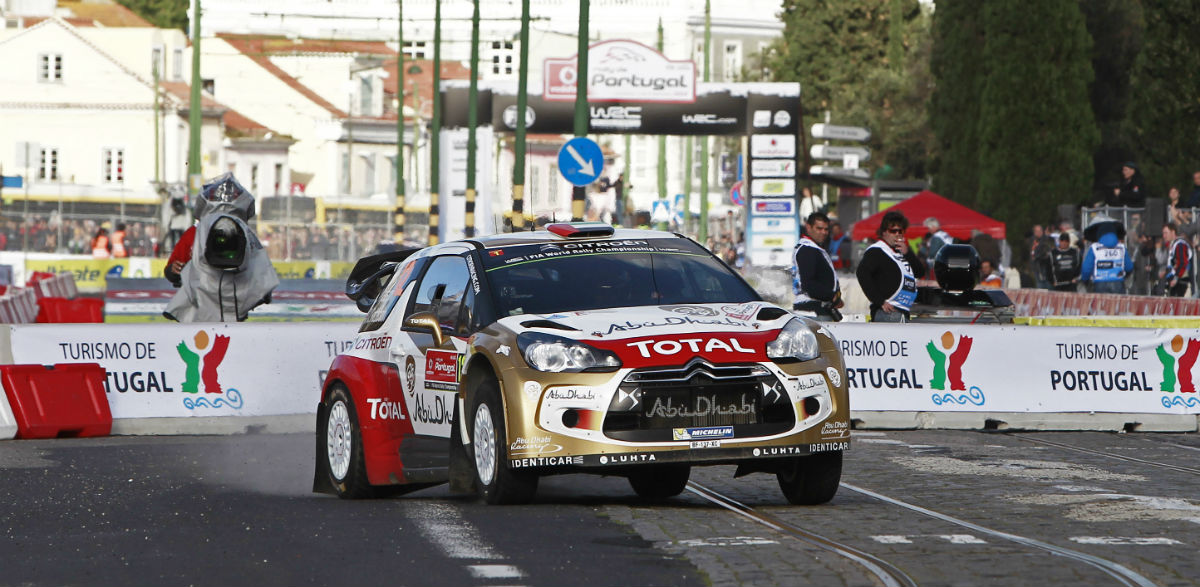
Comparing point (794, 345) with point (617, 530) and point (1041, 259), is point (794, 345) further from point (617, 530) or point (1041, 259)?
point (1041, 259)

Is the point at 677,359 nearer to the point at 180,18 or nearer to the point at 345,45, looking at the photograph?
the point at 345,45

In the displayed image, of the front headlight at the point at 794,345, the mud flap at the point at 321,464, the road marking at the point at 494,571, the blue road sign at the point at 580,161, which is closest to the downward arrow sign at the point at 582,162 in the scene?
the blue road sign at the point at 580,161

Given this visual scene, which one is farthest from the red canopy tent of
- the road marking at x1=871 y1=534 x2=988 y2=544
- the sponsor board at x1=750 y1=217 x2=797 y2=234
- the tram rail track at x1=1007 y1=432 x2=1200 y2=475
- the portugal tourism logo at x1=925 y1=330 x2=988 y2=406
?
the road marking at x1=871 y1=534 x2=988 y2=544

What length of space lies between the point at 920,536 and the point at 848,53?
7643 cm

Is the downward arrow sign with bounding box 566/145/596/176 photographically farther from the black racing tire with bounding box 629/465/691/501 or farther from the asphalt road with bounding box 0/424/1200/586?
the black racing tire with bounding box 629/465/691/501

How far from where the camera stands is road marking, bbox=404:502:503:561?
349 inches

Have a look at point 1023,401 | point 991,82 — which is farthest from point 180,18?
point 1023,401

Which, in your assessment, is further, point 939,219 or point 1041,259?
point 939,219

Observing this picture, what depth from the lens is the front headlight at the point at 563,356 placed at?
997 cm

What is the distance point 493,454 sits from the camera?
10398 mm

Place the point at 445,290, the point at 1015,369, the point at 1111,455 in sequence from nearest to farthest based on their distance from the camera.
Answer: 1. the point at 445,290
2. the point at 1111,455
3. the point at 1015,369

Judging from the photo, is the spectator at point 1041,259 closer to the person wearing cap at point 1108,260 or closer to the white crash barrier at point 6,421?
the person wearing cap at point 1108,260

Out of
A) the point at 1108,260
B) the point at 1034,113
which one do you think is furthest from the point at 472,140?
the point at 1108,260

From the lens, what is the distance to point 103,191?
7494 cm
